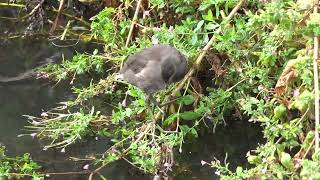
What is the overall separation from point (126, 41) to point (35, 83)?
689 millimetres

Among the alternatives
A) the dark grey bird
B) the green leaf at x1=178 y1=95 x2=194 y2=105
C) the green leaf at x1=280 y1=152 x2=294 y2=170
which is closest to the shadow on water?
the green leaf at x1=178 y1=95 x2=194 y2=105

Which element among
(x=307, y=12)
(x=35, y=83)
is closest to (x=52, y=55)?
(x=35, y=83)

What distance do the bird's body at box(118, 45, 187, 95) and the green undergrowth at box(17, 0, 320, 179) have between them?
19 cm

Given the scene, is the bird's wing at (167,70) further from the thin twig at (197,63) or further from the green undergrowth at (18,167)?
the green undergrowth at (18,167)

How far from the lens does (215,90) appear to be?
9.85ft

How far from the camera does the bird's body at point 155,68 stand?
8.68ft

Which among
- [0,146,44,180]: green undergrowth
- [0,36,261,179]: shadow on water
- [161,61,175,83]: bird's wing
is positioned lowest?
[0,36,261,179]: shadow on water

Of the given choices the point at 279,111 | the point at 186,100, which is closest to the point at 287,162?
the point at 279,111

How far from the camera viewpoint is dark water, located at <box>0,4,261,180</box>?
2914mm

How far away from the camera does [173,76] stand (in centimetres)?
272

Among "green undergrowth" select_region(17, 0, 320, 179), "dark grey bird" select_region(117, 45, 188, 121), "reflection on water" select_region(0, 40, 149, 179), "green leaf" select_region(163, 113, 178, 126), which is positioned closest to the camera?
"green undergrowth" select_region(17, 0, 320, 179)

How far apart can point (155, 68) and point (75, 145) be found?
73cm

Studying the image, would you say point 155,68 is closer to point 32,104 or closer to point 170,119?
point 170,119

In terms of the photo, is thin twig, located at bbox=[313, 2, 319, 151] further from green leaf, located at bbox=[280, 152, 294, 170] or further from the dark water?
the dark water
